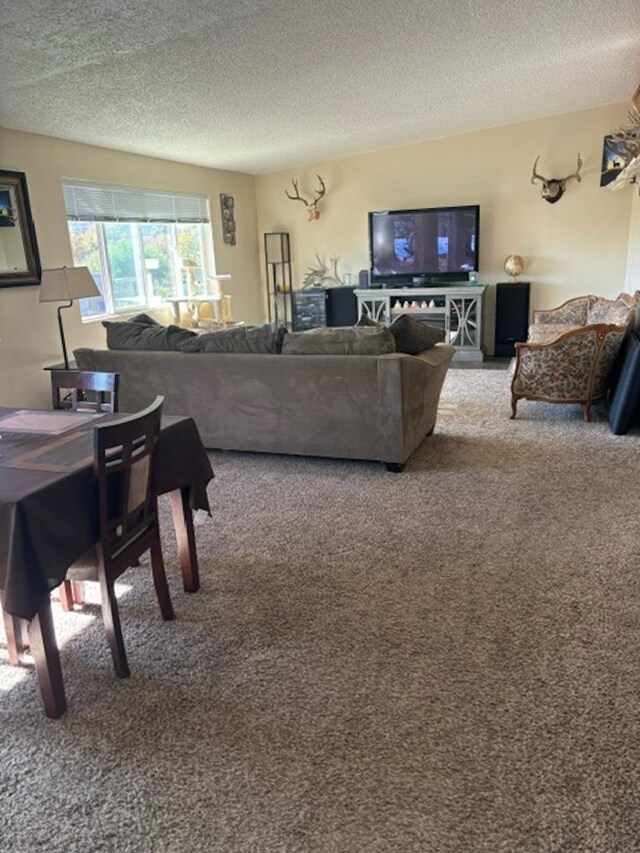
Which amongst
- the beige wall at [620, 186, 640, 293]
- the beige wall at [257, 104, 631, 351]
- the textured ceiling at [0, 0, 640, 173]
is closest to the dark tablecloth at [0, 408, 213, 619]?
the textured ceiling at [0, 0, 640, 173]

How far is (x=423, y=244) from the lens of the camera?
7.80 m

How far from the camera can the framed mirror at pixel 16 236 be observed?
16.0 feet

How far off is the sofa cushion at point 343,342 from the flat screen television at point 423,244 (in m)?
4.05

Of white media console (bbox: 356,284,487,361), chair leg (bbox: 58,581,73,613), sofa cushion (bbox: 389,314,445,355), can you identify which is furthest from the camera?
white media console (bbox: 356,284,487,361)

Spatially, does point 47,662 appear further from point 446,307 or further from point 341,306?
point 341,306

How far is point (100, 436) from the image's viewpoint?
6.49ft

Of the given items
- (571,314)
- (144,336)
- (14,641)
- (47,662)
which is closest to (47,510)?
(47,662)

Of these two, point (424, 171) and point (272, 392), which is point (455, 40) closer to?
point (272, 392)

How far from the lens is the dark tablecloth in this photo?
1843 millimetres

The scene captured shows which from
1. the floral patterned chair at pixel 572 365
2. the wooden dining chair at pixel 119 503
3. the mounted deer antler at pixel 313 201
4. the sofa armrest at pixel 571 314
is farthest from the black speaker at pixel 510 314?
the wooden dining chair at pixel 119 503

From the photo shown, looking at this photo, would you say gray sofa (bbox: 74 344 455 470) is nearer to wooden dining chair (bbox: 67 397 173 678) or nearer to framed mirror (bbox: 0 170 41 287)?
framed mirror (bbox: 0 170 41 287)

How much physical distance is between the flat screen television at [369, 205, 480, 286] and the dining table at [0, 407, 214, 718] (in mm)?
5871

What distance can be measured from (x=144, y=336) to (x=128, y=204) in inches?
96.8

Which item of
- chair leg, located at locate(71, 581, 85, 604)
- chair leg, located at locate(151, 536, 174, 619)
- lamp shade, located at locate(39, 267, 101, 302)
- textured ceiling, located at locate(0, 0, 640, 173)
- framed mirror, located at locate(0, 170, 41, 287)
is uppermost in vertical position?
textured ceiling, located at locate(0, 0, 640, 173)
